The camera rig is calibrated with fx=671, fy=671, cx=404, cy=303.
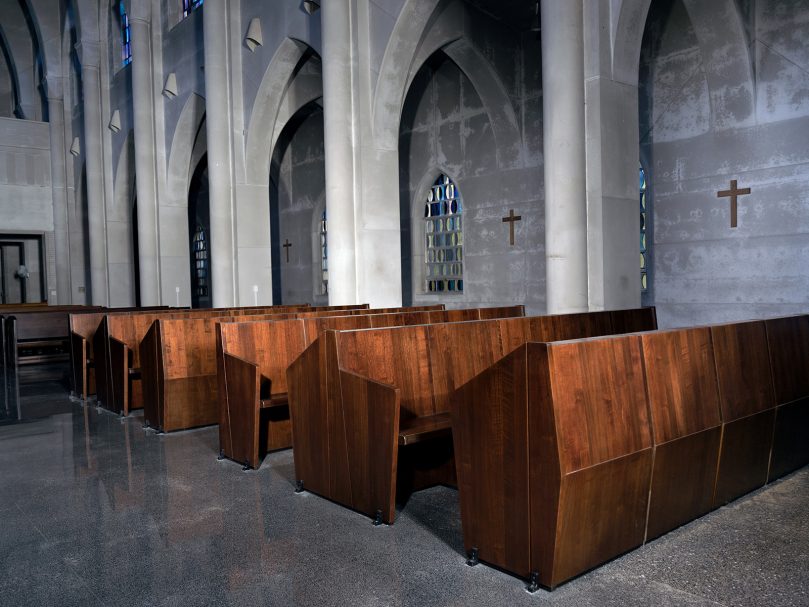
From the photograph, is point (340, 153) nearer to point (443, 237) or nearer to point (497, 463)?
point (443, 237)

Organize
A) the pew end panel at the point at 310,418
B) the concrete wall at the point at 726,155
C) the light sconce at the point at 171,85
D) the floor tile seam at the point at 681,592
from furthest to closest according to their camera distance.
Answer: the light sconce at the point at 171,85
the concrete wall at the point at 726,155
the pew end panel at the point at 310,418
the floor tile seam at the point at 681,592

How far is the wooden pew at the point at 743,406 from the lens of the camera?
3.40 meters

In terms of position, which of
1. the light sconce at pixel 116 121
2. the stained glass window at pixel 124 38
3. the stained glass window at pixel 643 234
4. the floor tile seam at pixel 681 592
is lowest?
the floor tile seam at pixel 681 592

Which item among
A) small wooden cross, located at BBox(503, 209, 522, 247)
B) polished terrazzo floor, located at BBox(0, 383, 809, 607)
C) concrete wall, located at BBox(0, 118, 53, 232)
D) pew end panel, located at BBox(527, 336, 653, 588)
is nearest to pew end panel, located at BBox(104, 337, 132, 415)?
polished terrazzo floor, located at BBox(0, 383, 809, 607)

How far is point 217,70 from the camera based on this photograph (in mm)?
11867

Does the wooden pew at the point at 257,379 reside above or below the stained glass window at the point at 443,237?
below

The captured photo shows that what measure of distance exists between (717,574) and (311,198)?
14687 mm

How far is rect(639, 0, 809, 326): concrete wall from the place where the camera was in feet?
26.1

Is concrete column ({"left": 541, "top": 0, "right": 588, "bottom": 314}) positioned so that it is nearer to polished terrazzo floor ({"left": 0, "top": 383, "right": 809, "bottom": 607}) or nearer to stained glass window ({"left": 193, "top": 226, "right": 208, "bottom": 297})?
polished terrazzo floor ({"left": 0, "top": 383, "right": 809, "bottom": 607})

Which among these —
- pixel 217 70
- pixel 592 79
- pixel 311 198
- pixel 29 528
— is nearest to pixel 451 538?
pixel 29 528

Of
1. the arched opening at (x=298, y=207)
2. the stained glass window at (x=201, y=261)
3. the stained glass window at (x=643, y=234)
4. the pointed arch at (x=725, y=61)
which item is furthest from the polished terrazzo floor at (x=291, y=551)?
the stained glass window at (x=201, y=261)

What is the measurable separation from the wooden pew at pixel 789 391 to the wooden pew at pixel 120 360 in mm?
5516

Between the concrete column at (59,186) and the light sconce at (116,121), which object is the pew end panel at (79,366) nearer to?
the light sconce at (116,121)

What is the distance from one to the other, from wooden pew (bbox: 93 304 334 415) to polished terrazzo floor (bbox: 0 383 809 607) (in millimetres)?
2130
